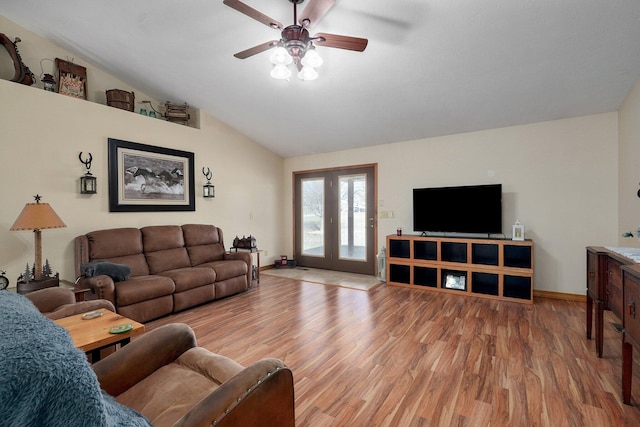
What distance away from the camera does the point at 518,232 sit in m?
3.77

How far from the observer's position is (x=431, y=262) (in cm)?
427

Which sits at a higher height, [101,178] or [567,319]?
[101,178]

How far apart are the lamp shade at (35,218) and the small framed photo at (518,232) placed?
17.1 feet

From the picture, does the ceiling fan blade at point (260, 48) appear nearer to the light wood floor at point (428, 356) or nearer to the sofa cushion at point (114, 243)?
the light wood floor at point (428, 356)

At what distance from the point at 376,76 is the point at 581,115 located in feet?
8.74

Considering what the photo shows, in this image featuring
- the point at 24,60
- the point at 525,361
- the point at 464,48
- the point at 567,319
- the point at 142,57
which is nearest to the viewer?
the point at 525,361

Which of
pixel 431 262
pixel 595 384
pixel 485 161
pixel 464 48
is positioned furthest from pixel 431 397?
pixel 485 161

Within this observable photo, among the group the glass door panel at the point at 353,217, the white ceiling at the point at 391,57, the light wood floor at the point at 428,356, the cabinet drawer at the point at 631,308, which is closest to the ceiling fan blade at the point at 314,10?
the white ceiling at the point at 391,57

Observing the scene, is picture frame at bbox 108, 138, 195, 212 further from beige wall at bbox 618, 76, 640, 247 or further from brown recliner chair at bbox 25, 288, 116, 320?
beige wall at bbox 618, 76, 640, 247

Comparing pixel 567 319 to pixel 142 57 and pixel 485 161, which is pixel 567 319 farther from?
pixel 142 57

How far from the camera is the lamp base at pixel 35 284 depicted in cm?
264

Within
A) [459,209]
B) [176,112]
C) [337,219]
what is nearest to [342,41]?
[459,209]

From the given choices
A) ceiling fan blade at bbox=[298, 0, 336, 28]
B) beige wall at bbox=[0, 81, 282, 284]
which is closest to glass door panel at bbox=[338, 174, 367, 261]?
beige wall at bbox=[0, 81, 282, 284]

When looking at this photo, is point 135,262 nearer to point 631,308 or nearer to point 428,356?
point 428,356
